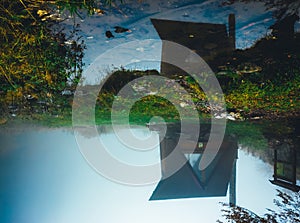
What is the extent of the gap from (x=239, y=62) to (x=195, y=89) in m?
0.54

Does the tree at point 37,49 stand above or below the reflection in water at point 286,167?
above

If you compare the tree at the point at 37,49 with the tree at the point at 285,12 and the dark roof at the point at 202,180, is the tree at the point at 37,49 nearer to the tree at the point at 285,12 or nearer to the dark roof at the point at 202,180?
the tree at the point at 285,12

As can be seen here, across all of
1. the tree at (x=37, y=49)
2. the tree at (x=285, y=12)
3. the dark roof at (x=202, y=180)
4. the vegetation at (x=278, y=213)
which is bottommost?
the vegetation at (x=278, y=213)

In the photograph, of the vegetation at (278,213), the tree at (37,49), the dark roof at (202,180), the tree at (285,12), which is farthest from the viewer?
the dark roof at (202,180)

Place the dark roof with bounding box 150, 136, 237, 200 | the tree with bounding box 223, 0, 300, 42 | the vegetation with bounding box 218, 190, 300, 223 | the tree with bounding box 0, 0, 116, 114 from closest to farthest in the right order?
the tree with bounding box 0, 0, 116, 114
the tree with bounding box 223, 0, 300, 42
the vegetation with bounding box 218, 190, 300, 223
the dark roof with bounding box 150, 136, 237, 200

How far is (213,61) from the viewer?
8.09ft

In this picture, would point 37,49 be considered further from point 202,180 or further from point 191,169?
point 202,180

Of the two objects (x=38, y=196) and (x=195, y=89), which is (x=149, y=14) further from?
(x=38, y=196)

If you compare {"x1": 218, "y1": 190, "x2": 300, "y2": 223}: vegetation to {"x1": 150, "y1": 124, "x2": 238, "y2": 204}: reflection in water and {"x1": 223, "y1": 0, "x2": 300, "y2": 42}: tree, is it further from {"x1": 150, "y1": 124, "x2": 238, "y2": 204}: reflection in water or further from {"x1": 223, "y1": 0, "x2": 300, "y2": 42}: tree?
{"x1": 223, "y1": 0, "x2": 300, "y2": 42}: tree

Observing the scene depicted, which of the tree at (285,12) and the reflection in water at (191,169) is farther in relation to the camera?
the reflection in water at (191,169)

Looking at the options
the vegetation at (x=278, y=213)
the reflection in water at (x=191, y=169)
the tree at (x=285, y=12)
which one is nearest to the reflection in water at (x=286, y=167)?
Result: the vegetation at (x=278, y=213)

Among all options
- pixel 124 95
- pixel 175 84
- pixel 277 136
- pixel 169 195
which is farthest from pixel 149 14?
pixel 169 195

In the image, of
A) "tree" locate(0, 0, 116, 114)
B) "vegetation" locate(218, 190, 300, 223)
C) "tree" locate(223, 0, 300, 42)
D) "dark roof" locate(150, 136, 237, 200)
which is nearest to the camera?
"tree" locate(0, 0, 116, 114)

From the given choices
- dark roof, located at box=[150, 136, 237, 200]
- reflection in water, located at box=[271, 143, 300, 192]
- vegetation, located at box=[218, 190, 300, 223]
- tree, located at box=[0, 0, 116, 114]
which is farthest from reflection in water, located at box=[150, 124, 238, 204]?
tree, located at box=[0, 0, 116, 114]
